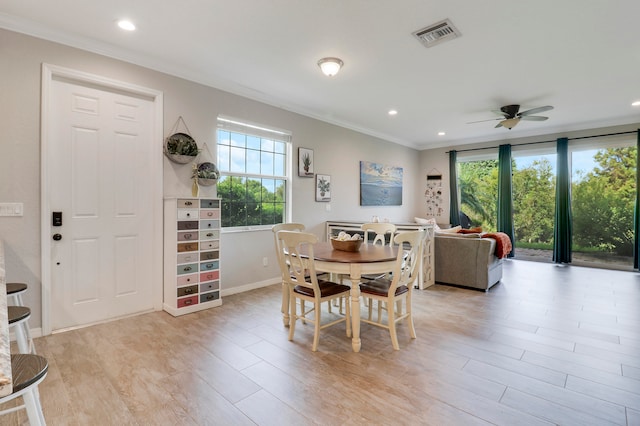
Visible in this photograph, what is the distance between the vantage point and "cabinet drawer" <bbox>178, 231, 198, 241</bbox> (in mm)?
3307

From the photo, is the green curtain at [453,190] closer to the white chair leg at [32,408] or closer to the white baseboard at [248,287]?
the white baseboard at [248,287]

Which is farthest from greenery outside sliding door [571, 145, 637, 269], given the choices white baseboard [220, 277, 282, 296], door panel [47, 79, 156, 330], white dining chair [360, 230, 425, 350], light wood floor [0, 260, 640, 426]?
door panel [47, 79, 156, 330]

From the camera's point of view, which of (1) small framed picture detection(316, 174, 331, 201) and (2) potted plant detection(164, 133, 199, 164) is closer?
(2) potted plant detection(164, 133, 199, 164)

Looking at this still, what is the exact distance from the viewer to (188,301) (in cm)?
338

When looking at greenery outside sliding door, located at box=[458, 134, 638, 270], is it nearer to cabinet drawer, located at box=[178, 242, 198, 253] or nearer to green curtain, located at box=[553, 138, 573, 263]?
green curtain, located at box=[553, 138, 573, 263]

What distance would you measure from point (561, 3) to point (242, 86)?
3.29m

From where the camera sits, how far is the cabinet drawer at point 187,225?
3301 mm

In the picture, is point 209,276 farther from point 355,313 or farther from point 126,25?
point 126,25

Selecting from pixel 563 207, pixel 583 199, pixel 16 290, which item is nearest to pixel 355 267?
pixel 16 290

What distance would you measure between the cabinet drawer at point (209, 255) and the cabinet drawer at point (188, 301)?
Result: 41cm

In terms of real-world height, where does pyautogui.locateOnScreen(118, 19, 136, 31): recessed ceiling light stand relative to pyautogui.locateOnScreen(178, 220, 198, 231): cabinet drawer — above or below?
above

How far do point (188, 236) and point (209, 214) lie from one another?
0.33 m

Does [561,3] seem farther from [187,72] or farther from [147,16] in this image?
[187,72]

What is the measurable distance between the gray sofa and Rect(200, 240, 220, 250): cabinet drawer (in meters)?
3.05
